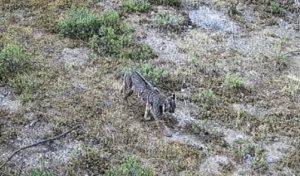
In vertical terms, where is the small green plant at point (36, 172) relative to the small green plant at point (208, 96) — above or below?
above

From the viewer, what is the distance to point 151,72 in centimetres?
1358

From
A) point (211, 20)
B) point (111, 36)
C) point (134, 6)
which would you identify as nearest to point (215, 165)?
point (111, 36)

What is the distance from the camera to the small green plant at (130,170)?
1035 cm

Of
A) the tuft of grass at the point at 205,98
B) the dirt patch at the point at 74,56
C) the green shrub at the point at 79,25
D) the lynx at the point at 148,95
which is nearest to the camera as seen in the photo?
the lynx at the point at 148,95

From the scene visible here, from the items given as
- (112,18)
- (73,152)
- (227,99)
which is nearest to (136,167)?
(73,152)

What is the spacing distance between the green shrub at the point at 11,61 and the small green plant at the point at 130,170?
412 centimetres

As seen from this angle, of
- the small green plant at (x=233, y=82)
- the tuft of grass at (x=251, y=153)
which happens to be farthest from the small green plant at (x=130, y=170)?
the small green plant at (x=233, y=82)

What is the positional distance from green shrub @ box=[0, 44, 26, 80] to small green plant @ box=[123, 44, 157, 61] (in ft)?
8.15

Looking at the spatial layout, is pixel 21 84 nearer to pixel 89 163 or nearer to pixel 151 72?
pixel 151 72

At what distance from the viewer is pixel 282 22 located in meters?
17.0

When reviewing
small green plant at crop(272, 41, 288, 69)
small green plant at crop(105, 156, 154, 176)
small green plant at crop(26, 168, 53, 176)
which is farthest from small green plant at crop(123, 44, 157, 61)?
small green plant at crop(26, 168, 53, 176)

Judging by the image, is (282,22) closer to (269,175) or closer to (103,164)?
(269,175)

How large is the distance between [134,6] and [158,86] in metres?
4.13

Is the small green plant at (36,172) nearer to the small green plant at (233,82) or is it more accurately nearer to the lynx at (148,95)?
the lynx at (148,95)
